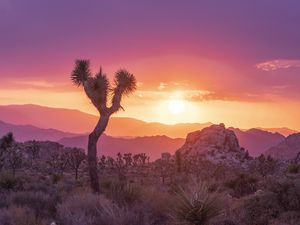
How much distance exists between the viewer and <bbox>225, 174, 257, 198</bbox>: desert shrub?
25.4 meters

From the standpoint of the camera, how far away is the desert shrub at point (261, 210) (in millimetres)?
14102

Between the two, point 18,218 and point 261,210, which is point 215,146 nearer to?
point 261,210

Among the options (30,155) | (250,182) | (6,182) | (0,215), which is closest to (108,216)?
(0,215)

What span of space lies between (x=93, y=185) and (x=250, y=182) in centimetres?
961

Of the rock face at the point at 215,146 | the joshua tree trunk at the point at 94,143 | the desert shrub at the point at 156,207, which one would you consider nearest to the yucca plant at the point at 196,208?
the desert shrub at the point at 156,207

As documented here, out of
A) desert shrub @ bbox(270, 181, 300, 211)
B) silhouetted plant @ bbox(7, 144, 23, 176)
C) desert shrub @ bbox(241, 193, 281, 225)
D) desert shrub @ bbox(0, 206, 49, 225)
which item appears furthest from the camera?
silhouetted plant @ bbox(7, 144, 23, 176)

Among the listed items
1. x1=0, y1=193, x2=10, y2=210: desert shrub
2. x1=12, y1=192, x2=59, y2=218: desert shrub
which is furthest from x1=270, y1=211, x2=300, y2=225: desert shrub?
x1=0, y1=193, x2=10, y2=210: desert shrub

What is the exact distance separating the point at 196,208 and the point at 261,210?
2.84 m

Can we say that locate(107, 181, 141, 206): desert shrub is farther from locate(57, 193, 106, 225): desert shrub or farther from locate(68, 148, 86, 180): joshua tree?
locate(68, 148, 86, 180): joshua tree

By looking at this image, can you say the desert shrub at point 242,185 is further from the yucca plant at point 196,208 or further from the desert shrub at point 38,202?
the yucca plant at point 196,208

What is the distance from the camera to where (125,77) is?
82.3 ft

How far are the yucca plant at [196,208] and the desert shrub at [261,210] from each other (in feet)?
5.06

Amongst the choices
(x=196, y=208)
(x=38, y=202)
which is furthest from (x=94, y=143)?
(x=196, y=208)

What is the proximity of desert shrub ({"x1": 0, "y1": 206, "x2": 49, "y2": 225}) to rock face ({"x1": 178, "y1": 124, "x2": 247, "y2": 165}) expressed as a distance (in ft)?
230
